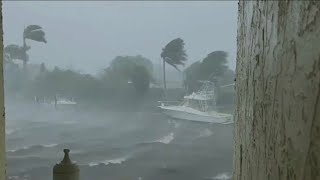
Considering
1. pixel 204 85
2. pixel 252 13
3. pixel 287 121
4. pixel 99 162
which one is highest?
pixel 252 13

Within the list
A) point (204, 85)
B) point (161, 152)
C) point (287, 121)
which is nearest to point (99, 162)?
point (161, 152)

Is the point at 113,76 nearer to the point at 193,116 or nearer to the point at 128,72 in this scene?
the point at 128,72

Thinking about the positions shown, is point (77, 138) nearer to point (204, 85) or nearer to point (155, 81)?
point (155, 81)

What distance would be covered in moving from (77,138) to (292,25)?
65.6 inches

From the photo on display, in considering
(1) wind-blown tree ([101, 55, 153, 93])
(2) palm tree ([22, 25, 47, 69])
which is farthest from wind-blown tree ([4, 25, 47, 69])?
(1) wind-blown tree ([101, 55, 153, 93])

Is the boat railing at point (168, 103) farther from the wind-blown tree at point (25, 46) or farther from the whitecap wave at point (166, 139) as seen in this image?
the wind-blown tree at point (25, 46)

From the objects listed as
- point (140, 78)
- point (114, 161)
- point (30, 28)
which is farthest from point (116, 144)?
point (30, 28)

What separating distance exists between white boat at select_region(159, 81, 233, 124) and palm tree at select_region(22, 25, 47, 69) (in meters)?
0.70

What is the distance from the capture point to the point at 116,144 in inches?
76.5

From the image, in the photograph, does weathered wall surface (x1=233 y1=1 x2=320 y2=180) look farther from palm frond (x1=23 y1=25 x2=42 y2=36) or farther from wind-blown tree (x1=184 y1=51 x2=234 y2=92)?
palm frond (x1=23 y1=25 x2=42 y2=36)

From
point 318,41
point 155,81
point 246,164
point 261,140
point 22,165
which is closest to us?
point 318,41

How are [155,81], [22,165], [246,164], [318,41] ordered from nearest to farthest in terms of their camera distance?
[318,41] < [246,164] < [22,165] < [155,81]

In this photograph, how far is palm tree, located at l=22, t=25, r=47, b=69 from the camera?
1.87m

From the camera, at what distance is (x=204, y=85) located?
189 cm
